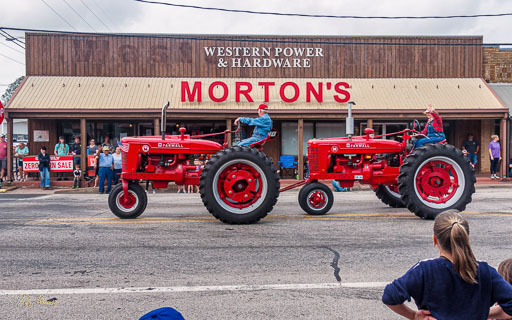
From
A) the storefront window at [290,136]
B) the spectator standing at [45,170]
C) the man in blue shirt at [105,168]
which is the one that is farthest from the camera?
the storefront window at [290,136]

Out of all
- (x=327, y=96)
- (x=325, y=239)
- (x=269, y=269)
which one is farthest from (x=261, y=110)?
(x=327, y=96)

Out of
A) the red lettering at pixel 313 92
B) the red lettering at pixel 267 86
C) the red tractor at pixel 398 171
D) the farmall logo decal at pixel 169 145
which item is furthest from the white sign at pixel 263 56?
the farmall logo decal at pixel 169 145

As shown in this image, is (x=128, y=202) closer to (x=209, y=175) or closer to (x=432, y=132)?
(x=209, y=175)

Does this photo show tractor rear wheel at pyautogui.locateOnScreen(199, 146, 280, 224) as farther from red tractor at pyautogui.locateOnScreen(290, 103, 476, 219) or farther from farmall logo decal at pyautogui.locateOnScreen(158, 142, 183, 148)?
red tractor at pyautogui.locateOnScreen(290, 103, 476, 219)

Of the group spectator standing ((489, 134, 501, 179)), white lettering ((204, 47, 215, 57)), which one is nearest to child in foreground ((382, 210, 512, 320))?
spectator standing ((489, 134, 501, 179))

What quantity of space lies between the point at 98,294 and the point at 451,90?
767 inches

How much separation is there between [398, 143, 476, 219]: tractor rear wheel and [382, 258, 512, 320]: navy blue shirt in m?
6.00

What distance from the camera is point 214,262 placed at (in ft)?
17.9

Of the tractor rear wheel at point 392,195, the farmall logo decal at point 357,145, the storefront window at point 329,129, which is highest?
Result: the storefront window at point 329,129

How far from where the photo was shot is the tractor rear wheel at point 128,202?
27.6ft

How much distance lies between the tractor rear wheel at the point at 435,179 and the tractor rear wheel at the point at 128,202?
4754 mm

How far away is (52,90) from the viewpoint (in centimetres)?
1939

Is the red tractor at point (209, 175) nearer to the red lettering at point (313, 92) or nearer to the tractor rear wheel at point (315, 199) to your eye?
the tractor rear wheel at point (315, 199)

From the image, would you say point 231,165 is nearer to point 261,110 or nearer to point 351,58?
point 261,110
